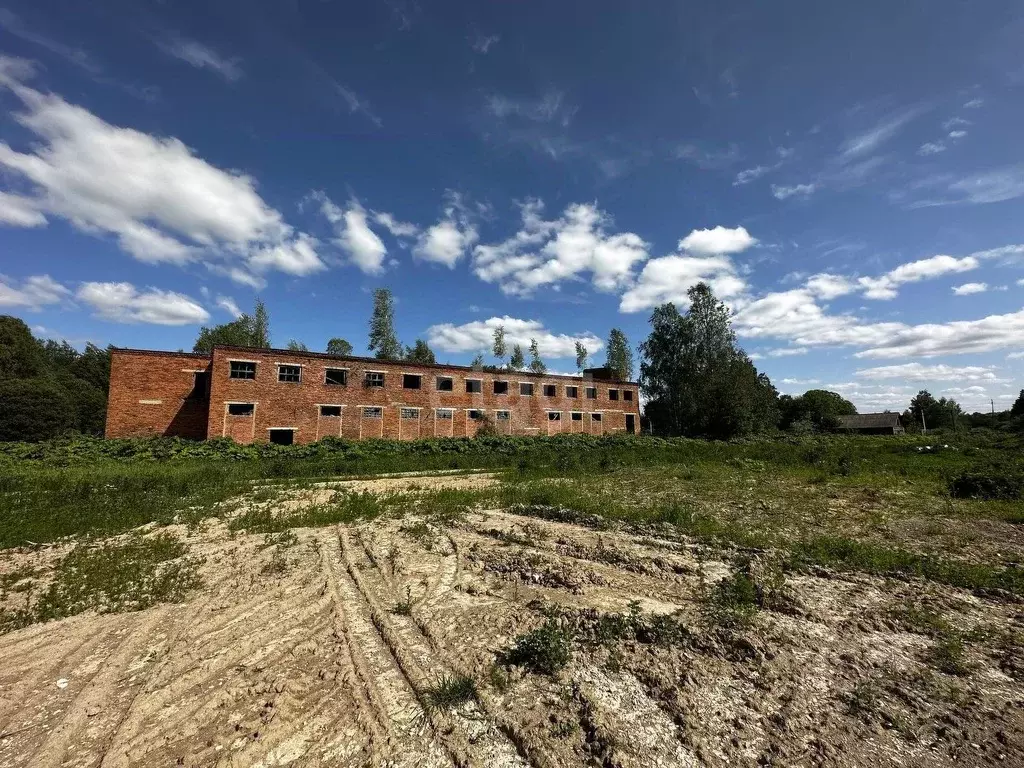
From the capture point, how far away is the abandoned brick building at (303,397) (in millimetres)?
28359

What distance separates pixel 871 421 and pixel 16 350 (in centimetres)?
11967

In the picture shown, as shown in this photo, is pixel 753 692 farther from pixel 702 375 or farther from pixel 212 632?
pixel 702 375

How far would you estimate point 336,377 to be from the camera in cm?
3278

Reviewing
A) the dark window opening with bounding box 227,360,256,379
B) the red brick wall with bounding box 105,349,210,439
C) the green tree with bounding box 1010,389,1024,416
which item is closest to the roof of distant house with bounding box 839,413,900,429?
the green tree with bounding box 1010,389,1024,416

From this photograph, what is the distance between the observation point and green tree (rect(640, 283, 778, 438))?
136ft

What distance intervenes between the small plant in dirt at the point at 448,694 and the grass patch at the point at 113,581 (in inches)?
190

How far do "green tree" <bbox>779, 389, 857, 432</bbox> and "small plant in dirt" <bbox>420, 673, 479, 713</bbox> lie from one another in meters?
68.2

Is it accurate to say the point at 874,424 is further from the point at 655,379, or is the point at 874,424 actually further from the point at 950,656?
the point at 950,656

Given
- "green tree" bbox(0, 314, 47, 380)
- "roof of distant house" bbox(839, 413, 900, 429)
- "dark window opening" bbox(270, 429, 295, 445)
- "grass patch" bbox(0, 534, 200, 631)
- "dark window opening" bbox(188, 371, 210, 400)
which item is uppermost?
"green tree" bbox(0, 314, 47, 380)

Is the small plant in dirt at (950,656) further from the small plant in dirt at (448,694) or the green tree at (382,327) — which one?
the green tree at (382,327)

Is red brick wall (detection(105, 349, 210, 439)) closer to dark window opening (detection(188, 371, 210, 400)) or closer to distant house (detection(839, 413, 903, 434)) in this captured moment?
dark window opening (detection(188, 371, 210, 400))

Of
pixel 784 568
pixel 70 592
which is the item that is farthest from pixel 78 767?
pixel 784 568

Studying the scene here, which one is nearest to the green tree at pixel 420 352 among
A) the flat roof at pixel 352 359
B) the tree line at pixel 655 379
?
the tree line at pixel 655 379

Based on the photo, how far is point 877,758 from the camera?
130 inches
